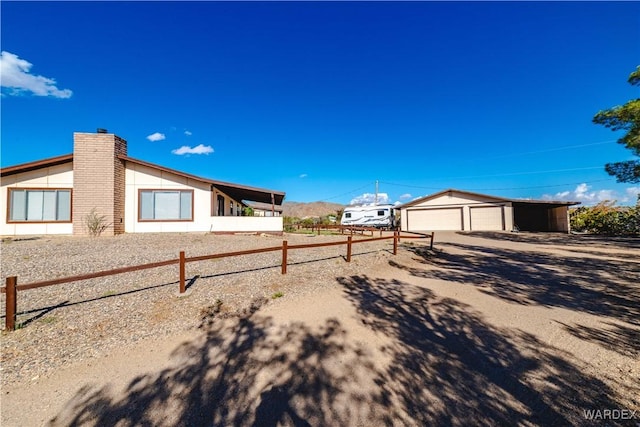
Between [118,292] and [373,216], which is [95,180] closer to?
[118,292]

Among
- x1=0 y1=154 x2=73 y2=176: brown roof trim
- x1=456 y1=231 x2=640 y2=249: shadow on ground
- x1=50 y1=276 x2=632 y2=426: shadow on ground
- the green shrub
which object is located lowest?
x1=50 y1=276 x2=632 y2=426: shadow on ground

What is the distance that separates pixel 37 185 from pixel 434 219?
28.4 metres

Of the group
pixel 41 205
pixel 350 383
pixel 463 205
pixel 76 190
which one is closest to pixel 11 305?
pixel 350 383

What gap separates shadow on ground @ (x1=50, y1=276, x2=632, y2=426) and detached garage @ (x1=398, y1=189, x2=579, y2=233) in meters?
23.0

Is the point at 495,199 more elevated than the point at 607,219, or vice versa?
the point at 495,199

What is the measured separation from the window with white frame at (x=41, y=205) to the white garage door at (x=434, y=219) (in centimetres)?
2607

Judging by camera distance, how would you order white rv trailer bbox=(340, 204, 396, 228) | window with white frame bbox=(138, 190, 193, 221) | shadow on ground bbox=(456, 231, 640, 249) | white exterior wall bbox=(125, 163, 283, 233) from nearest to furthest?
shadow on ground bbox=(456, 231, 640, 249), white exterior wall bbox=(125, 163, 283, 233), window with white frame bbox=(138, 190, 193, 221), white rv trailer bbox=(340, 204, 396, 228)

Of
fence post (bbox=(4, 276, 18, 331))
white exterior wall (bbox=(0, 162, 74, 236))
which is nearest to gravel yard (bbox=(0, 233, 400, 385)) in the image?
fence post (bbox=(4, 276, 18, 331))

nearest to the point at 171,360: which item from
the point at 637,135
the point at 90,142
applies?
the point at 90,142

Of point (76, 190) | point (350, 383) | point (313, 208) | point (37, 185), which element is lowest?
→ point (350, 383)

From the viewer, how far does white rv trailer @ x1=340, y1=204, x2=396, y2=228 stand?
27172 millimetres

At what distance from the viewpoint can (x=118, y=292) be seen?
5.49m

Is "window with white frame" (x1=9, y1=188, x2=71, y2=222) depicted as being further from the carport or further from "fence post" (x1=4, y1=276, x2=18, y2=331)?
the carport

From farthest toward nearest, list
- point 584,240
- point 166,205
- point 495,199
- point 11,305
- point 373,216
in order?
point 373,216
point 495,199
point 584,240
point 166,205
point 11,305
